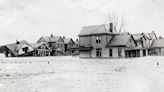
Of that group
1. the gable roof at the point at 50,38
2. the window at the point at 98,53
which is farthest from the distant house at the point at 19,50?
the window at the point at 98,53

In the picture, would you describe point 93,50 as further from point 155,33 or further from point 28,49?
point 155,33

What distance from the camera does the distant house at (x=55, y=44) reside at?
9988cm

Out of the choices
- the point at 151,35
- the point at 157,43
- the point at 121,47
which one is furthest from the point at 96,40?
the point at 151,35

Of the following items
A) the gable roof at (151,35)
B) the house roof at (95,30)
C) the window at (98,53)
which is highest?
the gable roof at (151,35)

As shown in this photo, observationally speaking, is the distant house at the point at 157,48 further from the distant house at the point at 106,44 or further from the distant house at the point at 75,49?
the distant house at the point at 75,49

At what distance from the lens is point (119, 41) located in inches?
2188

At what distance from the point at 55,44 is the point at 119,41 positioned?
160ft

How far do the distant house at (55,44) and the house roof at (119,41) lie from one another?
4554 cm

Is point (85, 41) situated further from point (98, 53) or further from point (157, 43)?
point (157, 43)

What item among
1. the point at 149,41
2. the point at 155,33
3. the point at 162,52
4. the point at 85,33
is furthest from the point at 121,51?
the point at 155,33

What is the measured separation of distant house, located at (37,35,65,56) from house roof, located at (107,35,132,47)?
45542 mm

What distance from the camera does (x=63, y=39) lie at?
110 m

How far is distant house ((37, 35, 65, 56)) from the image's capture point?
99.9 metres

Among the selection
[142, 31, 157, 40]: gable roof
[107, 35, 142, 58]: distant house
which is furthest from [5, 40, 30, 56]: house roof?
[142, 31, 157, 40]: gable roof
